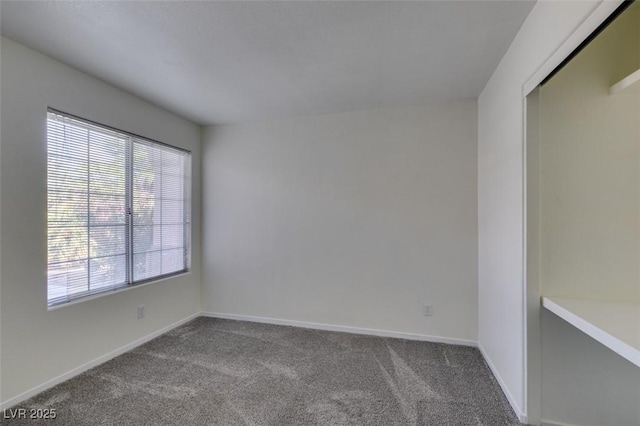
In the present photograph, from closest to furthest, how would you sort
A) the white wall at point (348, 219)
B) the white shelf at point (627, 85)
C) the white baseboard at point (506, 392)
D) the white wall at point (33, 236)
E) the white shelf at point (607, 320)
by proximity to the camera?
the white shelf at point (607, 320)
the white shelf at point (627, 85)
the white baseboard at point (506, 392)
the white wall at point (33, 236)
the white wall at point (348, 219)

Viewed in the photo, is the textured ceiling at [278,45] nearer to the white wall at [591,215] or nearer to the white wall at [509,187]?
the white wall at [509,187]

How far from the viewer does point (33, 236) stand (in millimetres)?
2080

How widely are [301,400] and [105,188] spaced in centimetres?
247

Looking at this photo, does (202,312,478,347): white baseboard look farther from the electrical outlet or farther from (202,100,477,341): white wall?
the electrical outlet

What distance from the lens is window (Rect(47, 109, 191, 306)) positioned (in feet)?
7.41

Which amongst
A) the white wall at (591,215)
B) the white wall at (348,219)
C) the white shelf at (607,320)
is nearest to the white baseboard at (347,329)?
the white wall at (348,219)

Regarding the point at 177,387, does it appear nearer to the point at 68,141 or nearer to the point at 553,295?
the point at 68,141

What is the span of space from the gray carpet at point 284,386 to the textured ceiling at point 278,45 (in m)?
2.50

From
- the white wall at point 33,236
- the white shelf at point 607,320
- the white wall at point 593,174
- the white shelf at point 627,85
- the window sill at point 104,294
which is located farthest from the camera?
the window sill at point 104,294

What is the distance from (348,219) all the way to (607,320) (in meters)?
2.23

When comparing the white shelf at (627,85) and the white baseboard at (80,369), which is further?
the white baseboard at (80,369)

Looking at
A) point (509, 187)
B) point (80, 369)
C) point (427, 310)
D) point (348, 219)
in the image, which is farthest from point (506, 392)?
point (80, 369)

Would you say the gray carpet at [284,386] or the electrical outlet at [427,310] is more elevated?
the electrical outlet at [427,310]

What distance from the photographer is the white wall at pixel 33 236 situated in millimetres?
1946
